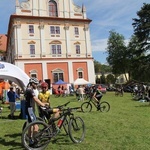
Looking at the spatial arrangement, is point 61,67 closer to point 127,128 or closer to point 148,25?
point 148,25

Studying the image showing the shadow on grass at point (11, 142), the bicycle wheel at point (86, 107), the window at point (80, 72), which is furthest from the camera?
the window at point (80, 72)

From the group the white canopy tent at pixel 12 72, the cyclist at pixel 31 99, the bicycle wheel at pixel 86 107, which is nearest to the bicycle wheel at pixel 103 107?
A: the bicycle wheel at pixel 86 107

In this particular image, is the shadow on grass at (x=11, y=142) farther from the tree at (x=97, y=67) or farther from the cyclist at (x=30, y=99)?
the tree at (x=97, y=67)

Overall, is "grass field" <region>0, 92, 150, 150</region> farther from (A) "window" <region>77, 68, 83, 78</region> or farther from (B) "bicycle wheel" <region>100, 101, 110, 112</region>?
(A) "window" <region>77, 68, 83, 78</region>

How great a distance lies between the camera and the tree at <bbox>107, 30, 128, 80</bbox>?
66000mm

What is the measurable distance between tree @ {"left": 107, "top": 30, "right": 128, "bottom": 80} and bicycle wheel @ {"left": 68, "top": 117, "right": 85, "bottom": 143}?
57.5 metres

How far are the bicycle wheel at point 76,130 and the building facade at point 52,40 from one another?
34.9 m

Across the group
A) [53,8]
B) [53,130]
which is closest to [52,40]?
[53,8]

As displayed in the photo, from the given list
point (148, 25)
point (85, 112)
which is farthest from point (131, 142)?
point (148, 25)

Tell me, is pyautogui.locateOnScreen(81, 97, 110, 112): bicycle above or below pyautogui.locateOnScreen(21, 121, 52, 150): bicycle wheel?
above

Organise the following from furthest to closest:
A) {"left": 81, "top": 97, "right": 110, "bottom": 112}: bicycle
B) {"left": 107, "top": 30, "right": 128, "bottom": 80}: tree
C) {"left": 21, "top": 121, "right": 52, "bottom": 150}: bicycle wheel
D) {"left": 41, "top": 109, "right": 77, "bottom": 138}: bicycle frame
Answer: {"left": 107, "top": 30, "right": 128, "bottom": 80}: tree
{"left": 81, "top": 97, "right": 110, "bottom": 112}: bicycle
{"left": 41, "top": 109, "right": 77, "bottom": 138}: bicycle frame
{"left": 21, "top": 121, "right": 52, "bottom": 150}: bicycle wheel

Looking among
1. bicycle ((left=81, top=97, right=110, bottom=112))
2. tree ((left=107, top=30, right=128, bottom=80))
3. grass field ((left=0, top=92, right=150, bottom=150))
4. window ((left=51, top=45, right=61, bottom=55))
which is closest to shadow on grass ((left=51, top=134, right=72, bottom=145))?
grass field ((left=0, top=92, right=150, bottom=150))

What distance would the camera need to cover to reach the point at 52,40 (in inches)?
1759

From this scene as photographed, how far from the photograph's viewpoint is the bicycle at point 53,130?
6754 mm
